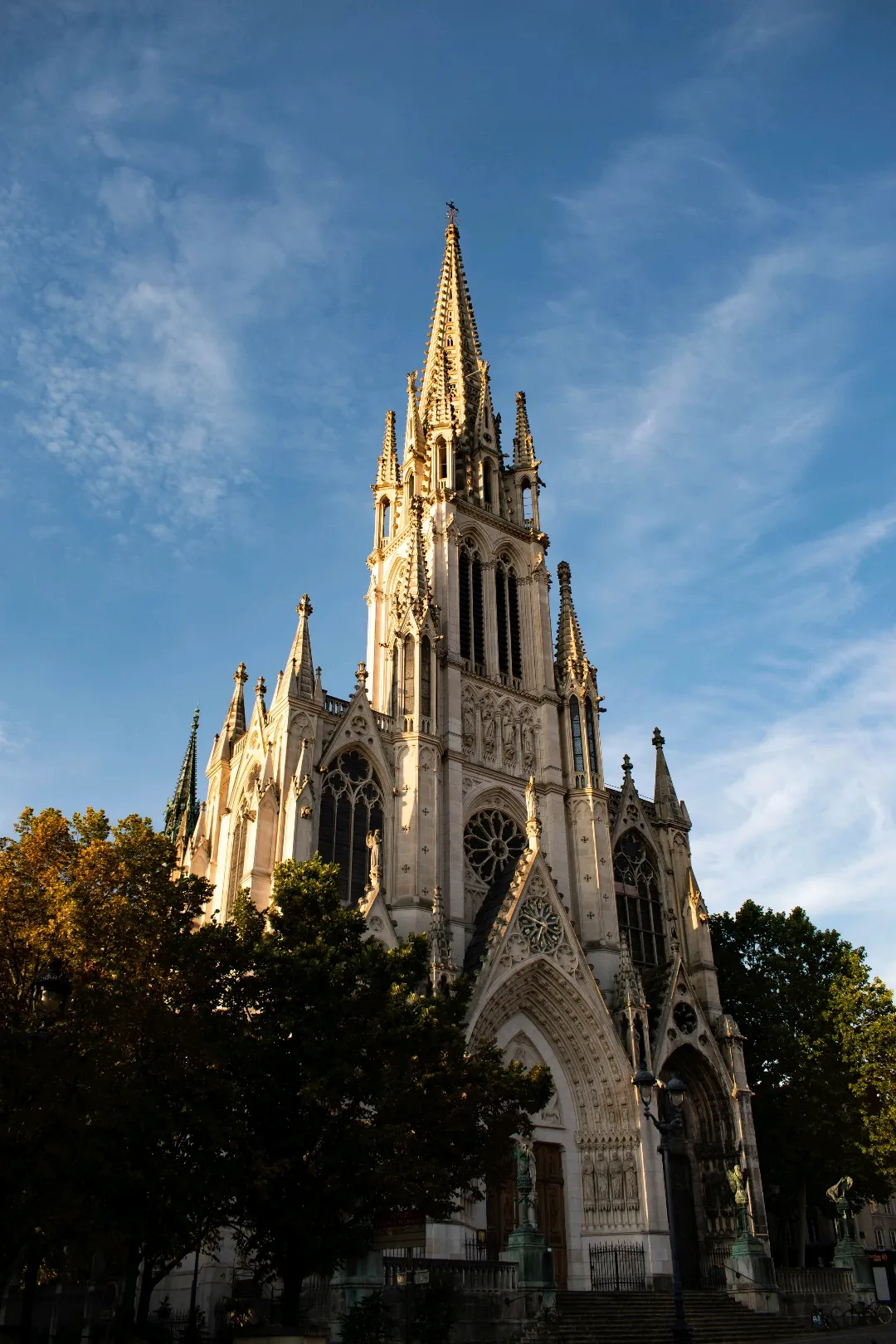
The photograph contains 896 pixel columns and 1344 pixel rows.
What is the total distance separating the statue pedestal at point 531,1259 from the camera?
76.1 feet

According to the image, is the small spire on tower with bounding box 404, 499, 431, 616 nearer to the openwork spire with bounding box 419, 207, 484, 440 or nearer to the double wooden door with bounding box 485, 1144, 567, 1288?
the openwork spire with bounding box 419, 207, 484, 440

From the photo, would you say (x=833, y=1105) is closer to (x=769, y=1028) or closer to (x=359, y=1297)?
(x=769, y=1028)

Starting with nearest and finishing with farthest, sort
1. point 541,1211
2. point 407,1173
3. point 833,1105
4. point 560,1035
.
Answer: point 407,1173 → point 541,1211 → point 560,1035 → point 833,1105

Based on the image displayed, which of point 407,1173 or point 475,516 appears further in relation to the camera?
point 475,516

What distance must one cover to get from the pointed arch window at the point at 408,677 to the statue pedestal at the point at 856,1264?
2162 cm

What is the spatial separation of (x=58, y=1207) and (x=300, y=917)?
796 cm

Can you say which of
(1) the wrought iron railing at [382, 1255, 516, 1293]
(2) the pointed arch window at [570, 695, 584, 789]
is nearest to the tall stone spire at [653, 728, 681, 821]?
(2) the pointed arch window at [570, 695, 584, 789]

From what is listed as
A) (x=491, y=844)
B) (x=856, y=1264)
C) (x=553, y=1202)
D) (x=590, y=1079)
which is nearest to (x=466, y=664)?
(x=491, y=844)

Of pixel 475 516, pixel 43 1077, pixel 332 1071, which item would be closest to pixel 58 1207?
pixel 43 1077

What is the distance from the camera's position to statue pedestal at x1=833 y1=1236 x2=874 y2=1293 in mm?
32688

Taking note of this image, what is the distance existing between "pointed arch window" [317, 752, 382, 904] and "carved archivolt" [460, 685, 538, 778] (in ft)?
15.3

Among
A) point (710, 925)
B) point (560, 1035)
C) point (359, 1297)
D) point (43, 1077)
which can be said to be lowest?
point (359, 1297)

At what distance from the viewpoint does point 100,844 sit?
2023cm

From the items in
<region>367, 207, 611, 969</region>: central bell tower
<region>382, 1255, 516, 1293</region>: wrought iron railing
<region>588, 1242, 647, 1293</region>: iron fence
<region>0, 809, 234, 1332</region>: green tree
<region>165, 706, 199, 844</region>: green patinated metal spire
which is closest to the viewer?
<region>0, 809, 234, 1332</region>: green tree
